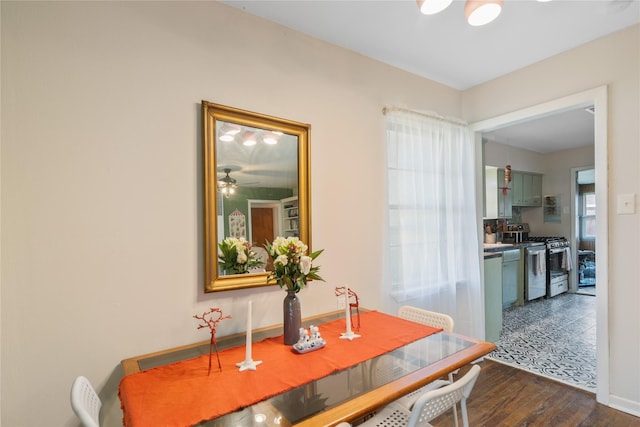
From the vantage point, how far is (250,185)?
1.79m

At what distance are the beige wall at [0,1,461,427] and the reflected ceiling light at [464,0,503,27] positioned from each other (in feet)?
3.39

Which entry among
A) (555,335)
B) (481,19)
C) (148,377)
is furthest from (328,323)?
(555,335)

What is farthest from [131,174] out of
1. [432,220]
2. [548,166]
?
[548,166]

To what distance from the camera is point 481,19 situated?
1.47m

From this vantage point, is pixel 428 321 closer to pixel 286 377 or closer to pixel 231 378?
pixel 286 377

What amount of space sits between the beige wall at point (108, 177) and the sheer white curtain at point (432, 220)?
2.97 ft

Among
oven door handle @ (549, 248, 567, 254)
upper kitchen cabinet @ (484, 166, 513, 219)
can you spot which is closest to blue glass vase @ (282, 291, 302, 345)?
upper kitchen cabinet @ (484, 166, 513, 219)

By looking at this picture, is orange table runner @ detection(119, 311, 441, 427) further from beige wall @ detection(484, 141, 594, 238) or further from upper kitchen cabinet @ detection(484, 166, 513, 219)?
beige wall @ detection(484, 141, 594, 238)

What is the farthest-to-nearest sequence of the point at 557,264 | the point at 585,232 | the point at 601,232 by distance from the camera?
the point at 585,232, the point at 557,264, the point at 601,232

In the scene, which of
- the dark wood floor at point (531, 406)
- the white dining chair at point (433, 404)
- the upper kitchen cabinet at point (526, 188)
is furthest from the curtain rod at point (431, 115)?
the upper kitchen cabinet at point (526, 188)

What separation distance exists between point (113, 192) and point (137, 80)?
21.5 inches

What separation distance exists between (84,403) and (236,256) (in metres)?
0.86

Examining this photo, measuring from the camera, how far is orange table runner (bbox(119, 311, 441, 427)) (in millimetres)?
992

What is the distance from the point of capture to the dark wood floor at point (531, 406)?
80.0 inches
